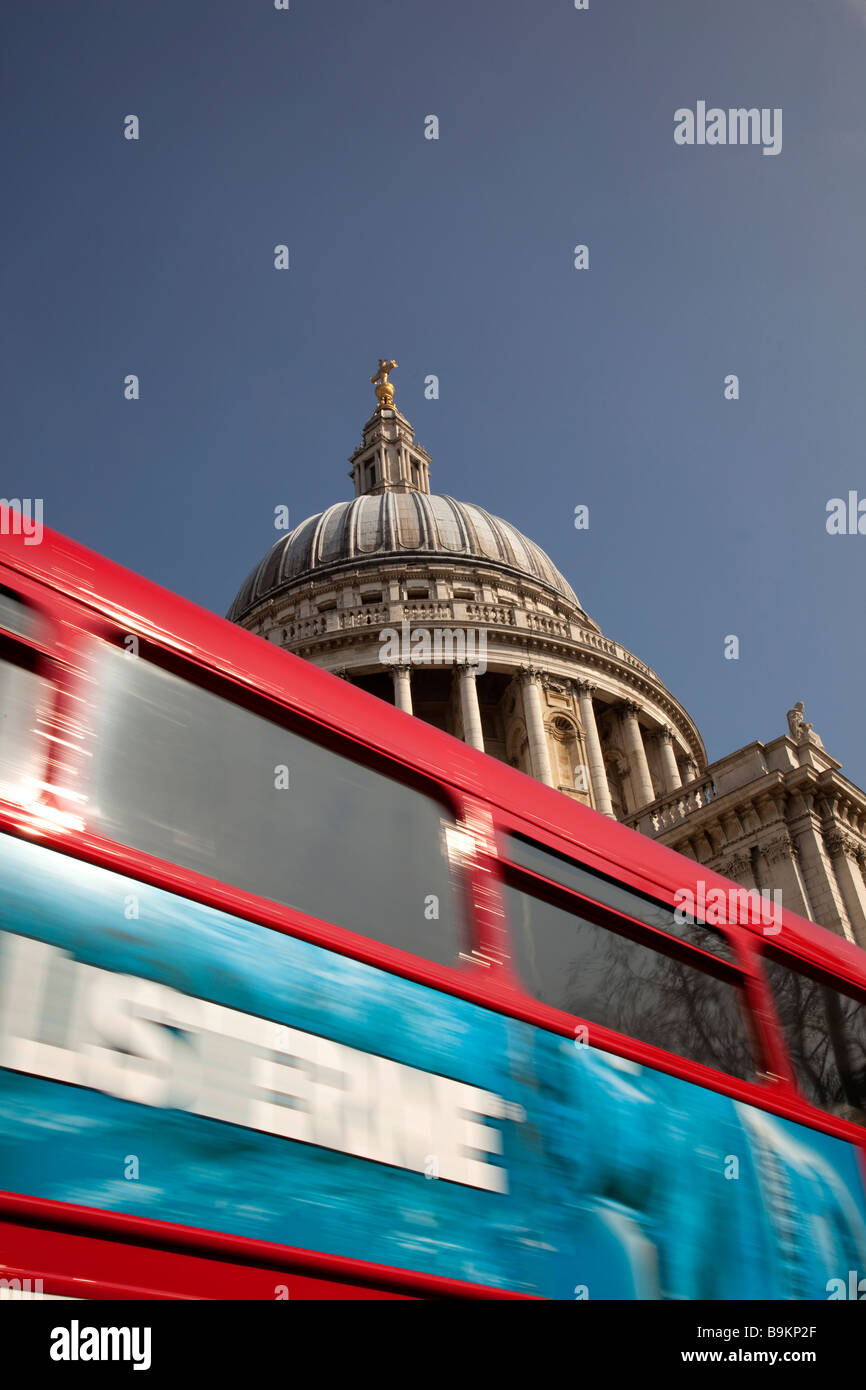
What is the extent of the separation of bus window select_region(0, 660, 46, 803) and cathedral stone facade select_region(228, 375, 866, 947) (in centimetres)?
2288

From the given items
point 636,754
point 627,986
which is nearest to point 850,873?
point 636,754

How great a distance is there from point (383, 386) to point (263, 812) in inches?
2503

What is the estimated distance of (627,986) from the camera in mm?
5840

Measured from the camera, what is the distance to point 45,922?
398 centimetres

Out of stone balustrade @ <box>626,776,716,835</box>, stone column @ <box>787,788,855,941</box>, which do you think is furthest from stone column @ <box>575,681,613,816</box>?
stone column @ <box>787,788,855,941</box>

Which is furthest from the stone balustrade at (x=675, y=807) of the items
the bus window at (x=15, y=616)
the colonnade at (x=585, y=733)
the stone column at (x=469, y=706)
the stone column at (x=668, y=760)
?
the bus window at (x=15, y=616)

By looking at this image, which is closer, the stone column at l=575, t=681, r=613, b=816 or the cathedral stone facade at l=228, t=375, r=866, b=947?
the cathedral stone facade at l=228, t=375, r=866, b=947

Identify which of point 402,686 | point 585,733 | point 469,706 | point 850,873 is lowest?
point 850,873

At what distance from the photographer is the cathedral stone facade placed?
26719 mm

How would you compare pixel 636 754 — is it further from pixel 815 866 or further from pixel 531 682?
pixel 815 866

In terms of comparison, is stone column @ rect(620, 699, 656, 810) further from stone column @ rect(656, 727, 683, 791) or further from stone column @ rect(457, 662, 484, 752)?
stone column @ rect(457, 662, 484, 752)

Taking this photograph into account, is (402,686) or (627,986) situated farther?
(402,686)

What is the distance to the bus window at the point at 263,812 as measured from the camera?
4656 mm
